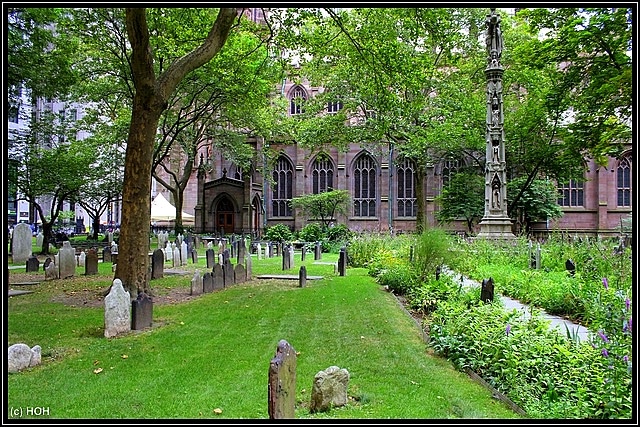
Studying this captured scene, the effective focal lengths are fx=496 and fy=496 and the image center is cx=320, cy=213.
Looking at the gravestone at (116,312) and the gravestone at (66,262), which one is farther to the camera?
the gravestone at (66,262)

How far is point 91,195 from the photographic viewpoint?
96.3ft

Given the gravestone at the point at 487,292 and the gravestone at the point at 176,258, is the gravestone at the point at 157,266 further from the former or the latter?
the gravestone at the point at 487,292

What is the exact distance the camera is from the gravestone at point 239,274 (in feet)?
47.0

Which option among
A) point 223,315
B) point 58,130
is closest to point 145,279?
point 223,315

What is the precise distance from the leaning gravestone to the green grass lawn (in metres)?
9.39

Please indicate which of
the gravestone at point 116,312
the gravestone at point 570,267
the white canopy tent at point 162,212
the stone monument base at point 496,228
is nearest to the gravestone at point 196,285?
the gravestone at point 116,312

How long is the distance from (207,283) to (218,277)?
2.15 feet

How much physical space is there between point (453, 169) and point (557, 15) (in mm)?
25731

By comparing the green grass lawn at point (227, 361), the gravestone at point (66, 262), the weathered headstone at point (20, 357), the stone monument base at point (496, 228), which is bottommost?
the green grass lawn at point (227, 361)

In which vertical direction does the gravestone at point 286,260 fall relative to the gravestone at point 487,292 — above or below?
below

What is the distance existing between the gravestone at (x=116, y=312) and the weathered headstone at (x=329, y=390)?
14.2 feet

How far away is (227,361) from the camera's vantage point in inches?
251

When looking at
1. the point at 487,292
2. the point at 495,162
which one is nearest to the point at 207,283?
the point at 487,292

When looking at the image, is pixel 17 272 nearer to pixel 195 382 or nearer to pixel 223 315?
pixel 223 315
